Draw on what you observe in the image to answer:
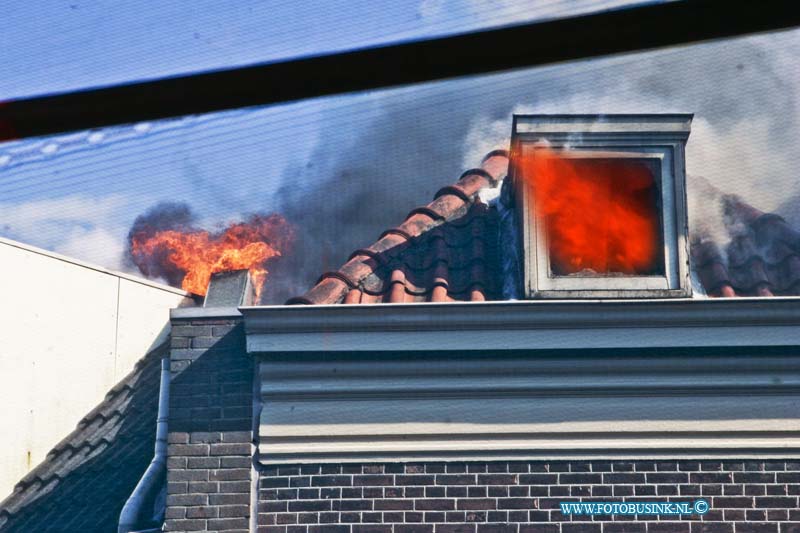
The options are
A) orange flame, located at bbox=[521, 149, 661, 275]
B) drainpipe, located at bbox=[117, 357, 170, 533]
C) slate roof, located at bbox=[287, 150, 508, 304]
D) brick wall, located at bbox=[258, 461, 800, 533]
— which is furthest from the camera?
slate roof, located at bbox=[287, 150, 508, 304]

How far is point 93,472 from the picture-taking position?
998 cm

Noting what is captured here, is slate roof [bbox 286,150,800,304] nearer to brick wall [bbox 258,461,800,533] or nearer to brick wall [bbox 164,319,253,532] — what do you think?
brick wall [bbox 164,319,253,532]

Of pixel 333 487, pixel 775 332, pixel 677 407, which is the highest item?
pixel 775 332

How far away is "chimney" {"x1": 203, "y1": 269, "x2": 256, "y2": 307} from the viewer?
7598mm

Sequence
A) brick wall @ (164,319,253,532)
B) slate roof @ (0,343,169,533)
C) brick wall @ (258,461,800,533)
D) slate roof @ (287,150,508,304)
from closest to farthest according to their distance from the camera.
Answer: brick wall @ (258,461,800,533), brick wall @ (164,319,253,532), slate roof @ (287,150,508,304), slate roof @ (0,343,169,533)

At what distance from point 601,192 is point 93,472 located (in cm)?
500

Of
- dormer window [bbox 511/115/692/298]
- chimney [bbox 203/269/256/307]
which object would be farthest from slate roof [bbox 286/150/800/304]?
dormer window [bbox 511/115/692/298]

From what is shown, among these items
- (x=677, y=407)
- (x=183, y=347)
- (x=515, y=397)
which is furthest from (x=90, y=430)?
(x=677, y=407)

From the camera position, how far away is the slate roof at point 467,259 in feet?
26.2

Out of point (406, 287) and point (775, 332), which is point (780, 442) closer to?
point (775, 332)

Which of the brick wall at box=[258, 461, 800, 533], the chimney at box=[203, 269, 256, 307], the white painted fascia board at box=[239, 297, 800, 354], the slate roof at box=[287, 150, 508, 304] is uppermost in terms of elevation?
the slate roof at box=[287, 150, 508, 304]

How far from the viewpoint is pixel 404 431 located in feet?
23.6

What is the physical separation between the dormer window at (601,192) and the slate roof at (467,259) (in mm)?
609

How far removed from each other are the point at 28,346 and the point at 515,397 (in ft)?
17.5
